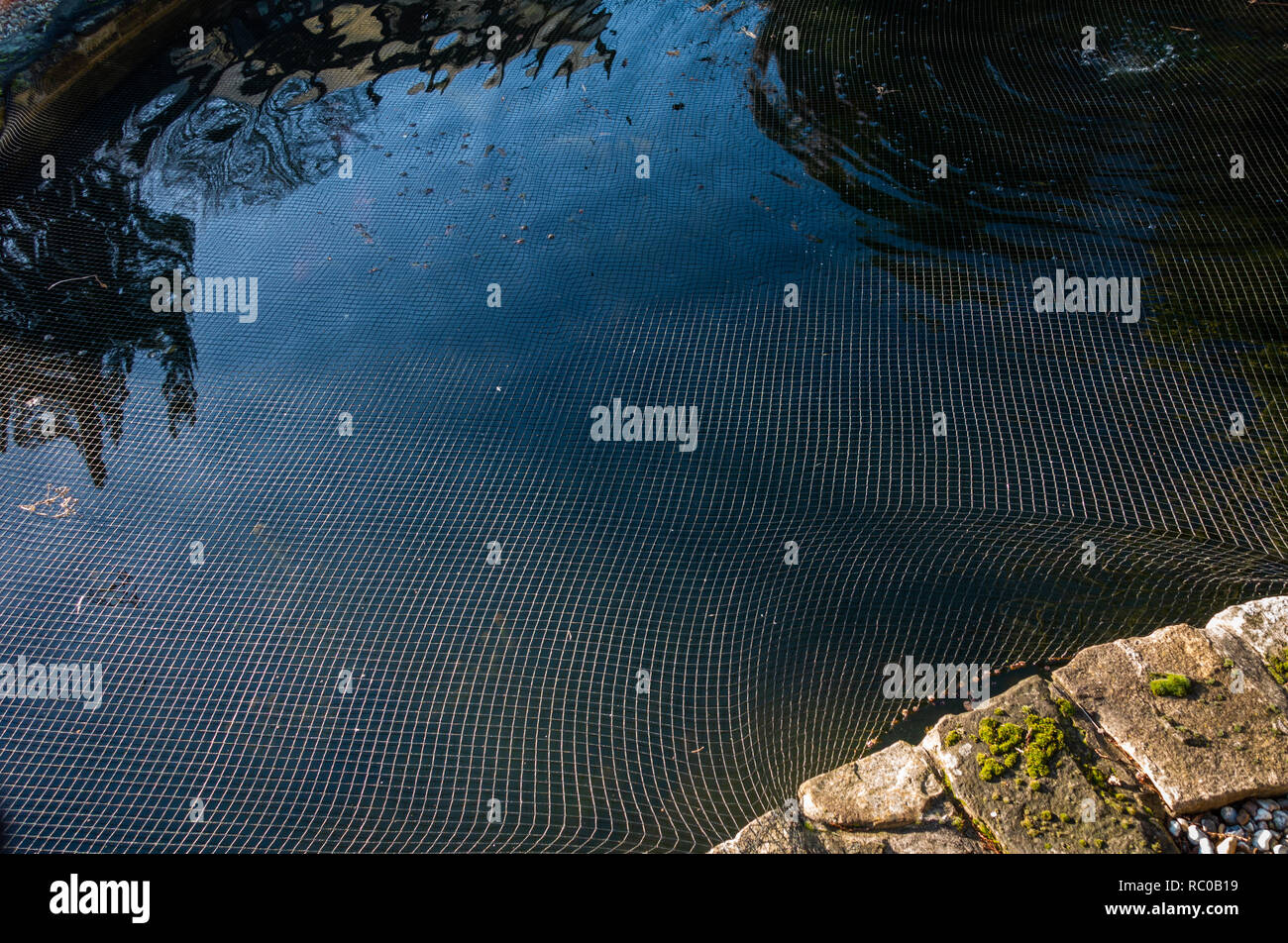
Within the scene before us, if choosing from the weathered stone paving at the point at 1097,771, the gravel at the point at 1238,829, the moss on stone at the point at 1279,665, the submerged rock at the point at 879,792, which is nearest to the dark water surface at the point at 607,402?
the submerged rock at the point at 879,792

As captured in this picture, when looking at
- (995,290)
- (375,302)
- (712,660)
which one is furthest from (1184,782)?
(375,302)

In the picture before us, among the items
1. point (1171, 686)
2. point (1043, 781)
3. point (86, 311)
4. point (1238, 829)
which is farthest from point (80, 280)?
point (1238, 829)

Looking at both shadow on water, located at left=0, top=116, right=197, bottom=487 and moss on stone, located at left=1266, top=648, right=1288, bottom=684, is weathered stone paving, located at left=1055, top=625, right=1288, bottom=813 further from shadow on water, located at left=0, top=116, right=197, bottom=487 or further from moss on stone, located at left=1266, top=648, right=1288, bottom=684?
shadow on water, located at left=0, top=116, right=197, bottom=487

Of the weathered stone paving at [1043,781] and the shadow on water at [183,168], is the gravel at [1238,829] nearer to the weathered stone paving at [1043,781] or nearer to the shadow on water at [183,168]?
the weathered stone paving at [1043,781]

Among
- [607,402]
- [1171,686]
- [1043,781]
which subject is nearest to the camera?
[1043,781]

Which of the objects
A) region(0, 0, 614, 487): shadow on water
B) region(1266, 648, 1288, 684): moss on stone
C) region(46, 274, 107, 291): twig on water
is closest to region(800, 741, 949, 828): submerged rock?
region(1266, 648, 1288, 684): moss on stone

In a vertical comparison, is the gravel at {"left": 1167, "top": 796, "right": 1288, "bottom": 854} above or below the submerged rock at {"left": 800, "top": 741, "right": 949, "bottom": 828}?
below

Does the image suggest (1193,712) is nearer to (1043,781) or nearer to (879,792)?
(1043,781)
